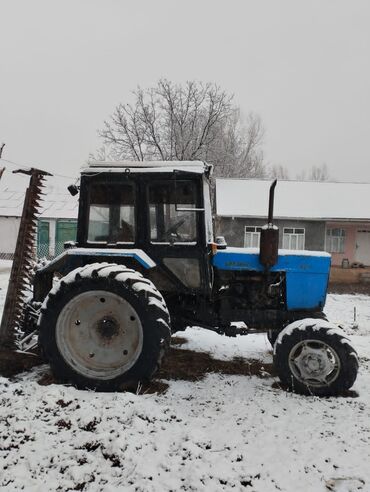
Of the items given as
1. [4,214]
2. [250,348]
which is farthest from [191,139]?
[250,348]

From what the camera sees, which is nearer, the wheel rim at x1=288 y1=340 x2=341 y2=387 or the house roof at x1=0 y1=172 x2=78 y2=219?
the wheel rim at x1=288 y1=340 x2=341 y2=387

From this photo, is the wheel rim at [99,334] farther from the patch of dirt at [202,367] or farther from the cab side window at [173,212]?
the cab side window at [173,212]

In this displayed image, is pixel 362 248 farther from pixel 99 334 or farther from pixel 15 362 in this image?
pixel 15 362

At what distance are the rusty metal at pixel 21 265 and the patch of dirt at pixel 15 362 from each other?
4.4 inches

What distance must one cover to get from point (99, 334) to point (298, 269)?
2364 millimetres

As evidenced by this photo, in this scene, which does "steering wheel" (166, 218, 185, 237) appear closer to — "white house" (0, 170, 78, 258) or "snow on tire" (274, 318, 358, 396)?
"snow on tire" (274, 318, 358, 396)

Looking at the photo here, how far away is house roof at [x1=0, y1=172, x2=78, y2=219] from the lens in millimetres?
22320

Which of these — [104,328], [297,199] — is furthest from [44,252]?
[104,328]

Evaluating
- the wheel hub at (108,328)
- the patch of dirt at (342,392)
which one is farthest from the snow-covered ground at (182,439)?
the wheel hub at (108,328)

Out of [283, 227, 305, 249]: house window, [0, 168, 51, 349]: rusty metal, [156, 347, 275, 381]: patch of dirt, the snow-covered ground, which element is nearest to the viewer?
the snow-covered ground

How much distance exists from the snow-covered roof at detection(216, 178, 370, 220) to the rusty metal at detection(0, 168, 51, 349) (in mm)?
13845

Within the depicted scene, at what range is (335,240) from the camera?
20.2m

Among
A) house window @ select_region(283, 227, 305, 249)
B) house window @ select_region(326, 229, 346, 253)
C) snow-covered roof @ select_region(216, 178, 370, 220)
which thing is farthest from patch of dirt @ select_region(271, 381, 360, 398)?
house window @ select_region(326, 229, 346, 253)

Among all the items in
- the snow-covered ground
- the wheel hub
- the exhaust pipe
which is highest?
the exhaust pipe
